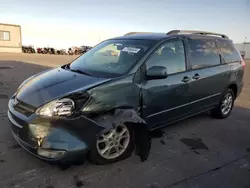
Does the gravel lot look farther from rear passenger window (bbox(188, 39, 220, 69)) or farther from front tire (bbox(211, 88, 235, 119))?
rear passenger window (bbox(188, 39, 220, 69))

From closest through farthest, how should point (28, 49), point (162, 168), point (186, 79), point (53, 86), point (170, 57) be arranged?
point (53, 86)
point (162, 168)
point (170, 57)
point (186, 79)
point (28, 49)

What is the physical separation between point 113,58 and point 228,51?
2.96 metres

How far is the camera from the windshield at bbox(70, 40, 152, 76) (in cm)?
390

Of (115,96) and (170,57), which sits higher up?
(170,57)

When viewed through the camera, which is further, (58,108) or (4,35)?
(4,35)

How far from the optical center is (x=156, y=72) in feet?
12.3

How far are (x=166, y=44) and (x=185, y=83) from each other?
2.41 ft

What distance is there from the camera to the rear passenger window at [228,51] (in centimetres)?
562

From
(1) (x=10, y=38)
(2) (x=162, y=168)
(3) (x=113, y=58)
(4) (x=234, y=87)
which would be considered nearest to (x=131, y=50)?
(3) (x=113, y=58)

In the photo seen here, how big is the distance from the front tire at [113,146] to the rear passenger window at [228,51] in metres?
3.13

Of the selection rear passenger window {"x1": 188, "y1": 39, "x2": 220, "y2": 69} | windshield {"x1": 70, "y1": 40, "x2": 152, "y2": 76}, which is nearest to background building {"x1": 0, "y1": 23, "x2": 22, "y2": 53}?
windshield {"x1": 70, "y1": 40, "x2": 152, "y2": 76}

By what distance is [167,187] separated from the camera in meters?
3.11

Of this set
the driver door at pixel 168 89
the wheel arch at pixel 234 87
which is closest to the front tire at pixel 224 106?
the wheel arch at pixel 234 87

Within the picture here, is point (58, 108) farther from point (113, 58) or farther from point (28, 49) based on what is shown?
point (28, 49)
